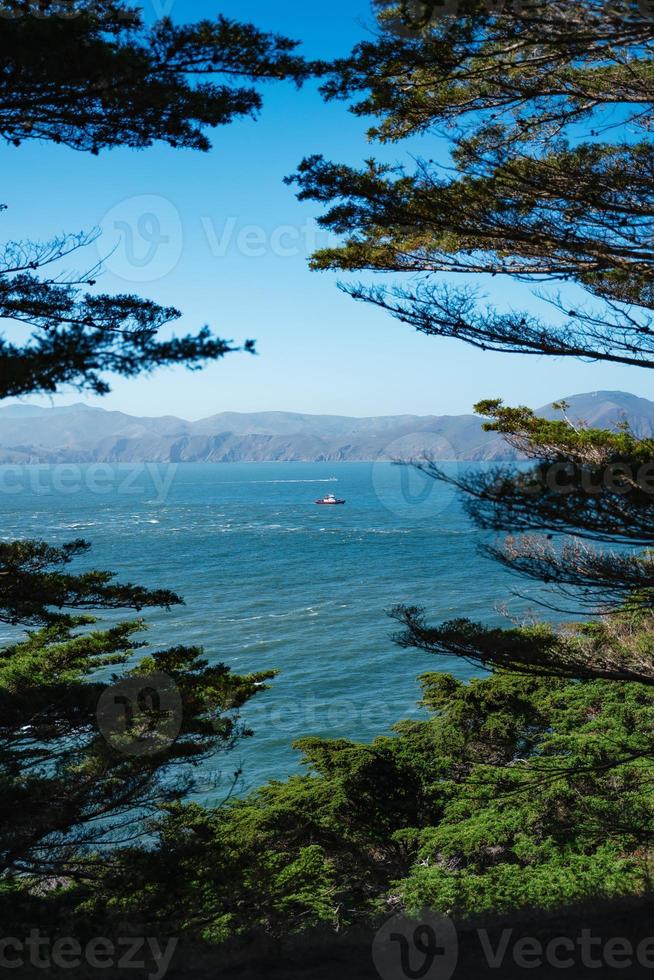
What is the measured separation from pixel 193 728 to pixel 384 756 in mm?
5051

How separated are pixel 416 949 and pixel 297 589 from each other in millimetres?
33185

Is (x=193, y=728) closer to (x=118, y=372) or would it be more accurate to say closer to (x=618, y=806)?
(x=118, y=372)

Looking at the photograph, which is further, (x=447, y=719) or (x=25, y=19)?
(x=447, y=719)

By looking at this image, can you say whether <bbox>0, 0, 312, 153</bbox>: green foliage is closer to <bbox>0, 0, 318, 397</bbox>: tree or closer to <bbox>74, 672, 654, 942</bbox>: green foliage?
<bbox>0, 0, 318, 397</bbox>: tree

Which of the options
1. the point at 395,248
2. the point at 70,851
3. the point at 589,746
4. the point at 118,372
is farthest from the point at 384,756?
the point at 118,372

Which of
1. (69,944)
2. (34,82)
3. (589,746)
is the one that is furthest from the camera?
(589,746)

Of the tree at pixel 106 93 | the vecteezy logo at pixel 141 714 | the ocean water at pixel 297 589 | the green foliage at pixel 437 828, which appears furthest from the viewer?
the ocean water at pixel 297 589

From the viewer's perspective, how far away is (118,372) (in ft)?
17.5

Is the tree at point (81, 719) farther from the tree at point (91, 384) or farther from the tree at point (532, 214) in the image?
the tree at point (532, 214)

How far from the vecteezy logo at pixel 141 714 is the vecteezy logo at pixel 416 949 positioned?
11.9 feet

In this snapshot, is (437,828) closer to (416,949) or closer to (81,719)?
(416,949)

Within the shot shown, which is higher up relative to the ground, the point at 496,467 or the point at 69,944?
the point at 496,467

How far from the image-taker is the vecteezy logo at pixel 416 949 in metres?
5.41
